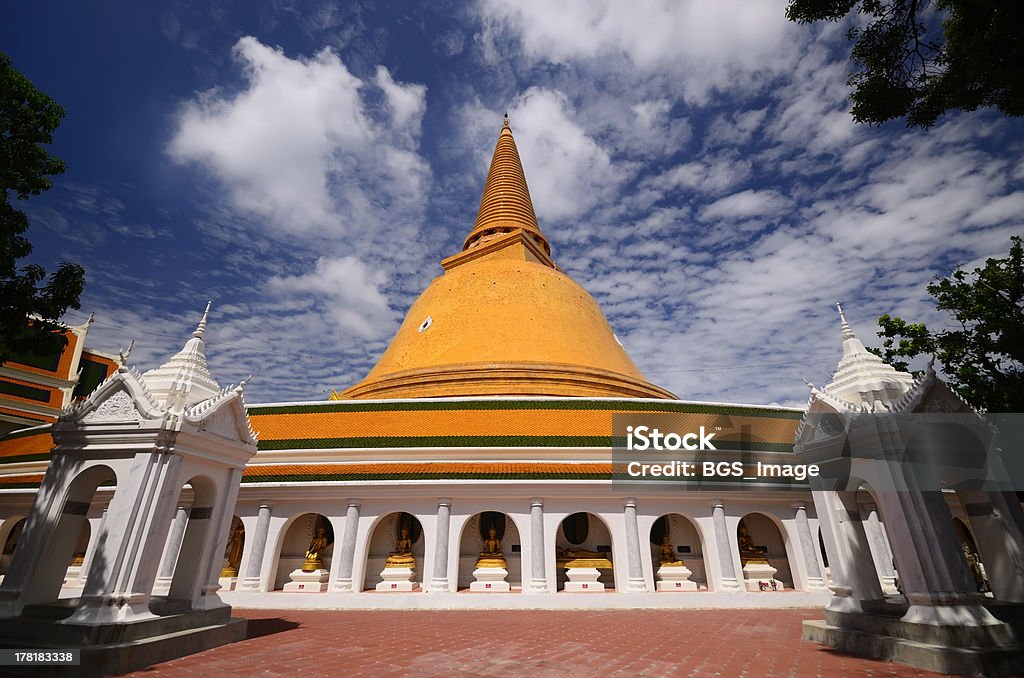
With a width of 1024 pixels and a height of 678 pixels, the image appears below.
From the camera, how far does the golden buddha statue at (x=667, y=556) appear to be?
546 inches

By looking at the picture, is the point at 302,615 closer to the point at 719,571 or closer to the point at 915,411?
the point at 719,571

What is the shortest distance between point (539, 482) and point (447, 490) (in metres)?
2.46

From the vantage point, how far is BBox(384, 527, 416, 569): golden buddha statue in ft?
44.0

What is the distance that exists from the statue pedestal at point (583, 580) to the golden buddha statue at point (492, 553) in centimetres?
179

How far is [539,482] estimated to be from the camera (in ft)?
43.5

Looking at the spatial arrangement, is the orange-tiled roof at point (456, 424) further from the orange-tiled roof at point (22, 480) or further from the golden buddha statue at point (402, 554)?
the orange-tiled roof at point (22, 480)

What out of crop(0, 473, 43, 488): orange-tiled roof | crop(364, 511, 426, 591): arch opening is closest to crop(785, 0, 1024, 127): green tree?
crop(364, 511, 426, 591): arch opening

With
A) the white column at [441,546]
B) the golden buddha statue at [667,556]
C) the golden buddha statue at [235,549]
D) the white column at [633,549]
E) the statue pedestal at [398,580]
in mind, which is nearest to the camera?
the white column at [441,546]

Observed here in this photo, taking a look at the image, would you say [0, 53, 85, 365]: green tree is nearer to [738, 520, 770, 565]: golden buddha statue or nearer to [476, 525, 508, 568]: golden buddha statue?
[476, 525, 508, 568]: golden buddha statue

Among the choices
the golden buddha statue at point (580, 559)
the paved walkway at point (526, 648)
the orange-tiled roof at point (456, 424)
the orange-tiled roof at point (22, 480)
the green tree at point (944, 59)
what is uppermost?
the green tree at point (944, 59)

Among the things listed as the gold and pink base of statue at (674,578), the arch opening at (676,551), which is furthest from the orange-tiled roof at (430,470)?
the gold and pink base of statue at (674,578)

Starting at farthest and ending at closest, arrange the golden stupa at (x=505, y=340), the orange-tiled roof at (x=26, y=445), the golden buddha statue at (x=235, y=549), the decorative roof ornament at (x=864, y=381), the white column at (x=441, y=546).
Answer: the golden stupa at (x=505, y=340), the orange-tiled roof at (x=26, y=445), the golden buddha statue at (x=235, y=549), the white column at (x=441, y=546), the decorative roof ornament at (x=864, y=381)

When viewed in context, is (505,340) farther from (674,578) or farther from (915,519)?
(915,519)

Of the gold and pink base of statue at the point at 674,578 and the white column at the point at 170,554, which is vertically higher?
the white column at the point at 170,554
